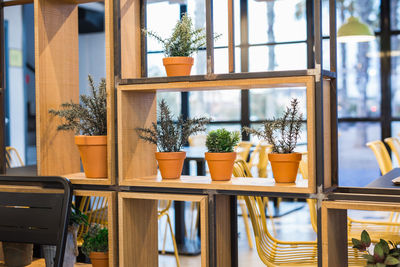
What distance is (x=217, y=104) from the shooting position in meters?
6.84

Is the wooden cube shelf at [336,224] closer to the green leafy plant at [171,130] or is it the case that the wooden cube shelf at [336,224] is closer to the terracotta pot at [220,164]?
the terracotta pot at [220,164]

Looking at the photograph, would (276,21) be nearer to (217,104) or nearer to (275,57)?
(275,57)

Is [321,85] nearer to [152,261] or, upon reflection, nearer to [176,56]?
[176,56]

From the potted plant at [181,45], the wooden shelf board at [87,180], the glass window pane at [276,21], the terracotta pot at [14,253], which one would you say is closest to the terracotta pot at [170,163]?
the wooden shelf board at [87,180]

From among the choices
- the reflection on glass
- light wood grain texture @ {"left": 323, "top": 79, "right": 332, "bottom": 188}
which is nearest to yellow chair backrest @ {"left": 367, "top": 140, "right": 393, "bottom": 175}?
light wood grain texture @ {"left": 323, "top": 79, "right": 332, "bottom": 188}

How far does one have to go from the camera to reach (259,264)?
12.8 feet

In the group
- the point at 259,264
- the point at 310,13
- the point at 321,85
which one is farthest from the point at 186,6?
the point at 321,85

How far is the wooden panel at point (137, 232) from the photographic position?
2139mm

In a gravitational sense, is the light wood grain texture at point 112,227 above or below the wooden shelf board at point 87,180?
below

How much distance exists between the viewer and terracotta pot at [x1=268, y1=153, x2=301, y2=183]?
6.23ft

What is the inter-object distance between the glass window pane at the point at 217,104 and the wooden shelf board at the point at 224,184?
14.7 ft

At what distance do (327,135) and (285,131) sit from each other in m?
0.16

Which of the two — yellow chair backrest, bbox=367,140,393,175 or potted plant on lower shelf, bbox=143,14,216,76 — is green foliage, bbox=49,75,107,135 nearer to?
potted plant on lower shelf, bbox=143,14,216,76

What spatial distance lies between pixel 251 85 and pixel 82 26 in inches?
268
